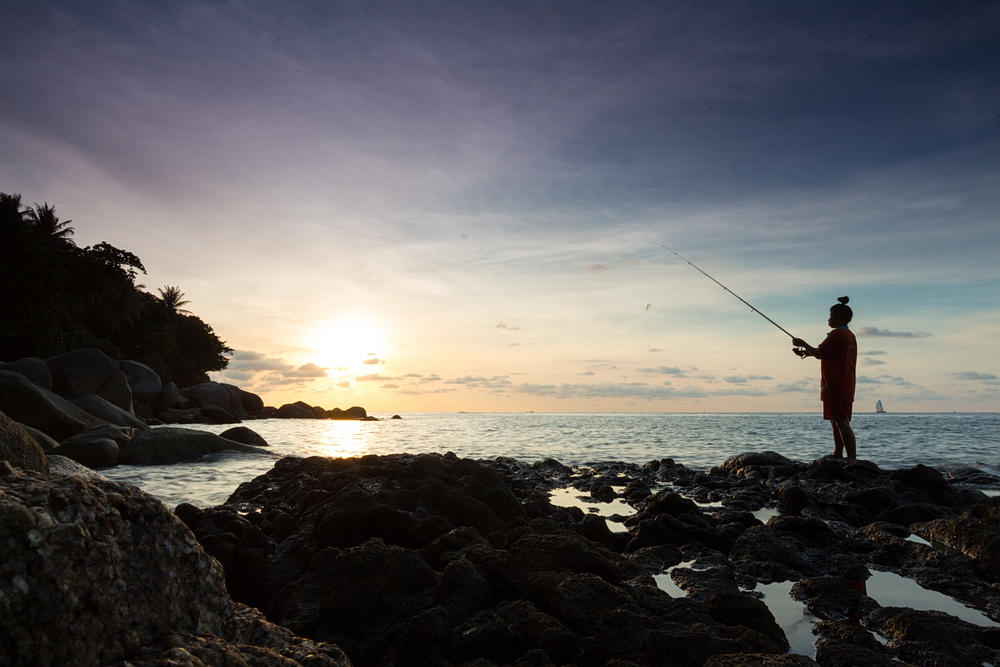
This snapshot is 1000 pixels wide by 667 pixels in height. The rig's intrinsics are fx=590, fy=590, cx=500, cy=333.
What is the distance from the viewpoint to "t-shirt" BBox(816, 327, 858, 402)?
10.1 meters

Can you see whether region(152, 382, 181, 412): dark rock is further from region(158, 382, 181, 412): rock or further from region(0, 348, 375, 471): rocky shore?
region(0, 348, 375, 471): rocky shore

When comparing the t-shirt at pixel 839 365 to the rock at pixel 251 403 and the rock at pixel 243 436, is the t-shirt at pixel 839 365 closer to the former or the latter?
the rock at pixel 243 436

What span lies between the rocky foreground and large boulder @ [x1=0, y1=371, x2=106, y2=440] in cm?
900

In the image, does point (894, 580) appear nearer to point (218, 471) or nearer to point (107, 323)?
point (218, 471)

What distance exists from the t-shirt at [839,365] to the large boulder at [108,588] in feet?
33.5

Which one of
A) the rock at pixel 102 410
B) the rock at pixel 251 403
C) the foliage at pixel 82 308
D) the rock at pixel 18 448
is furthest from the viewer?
the rock at pixel 251 403

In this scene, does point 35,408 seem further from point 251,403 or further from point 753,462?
point 251,403

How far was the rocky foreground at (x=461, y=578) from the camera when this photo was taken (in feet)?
5.74

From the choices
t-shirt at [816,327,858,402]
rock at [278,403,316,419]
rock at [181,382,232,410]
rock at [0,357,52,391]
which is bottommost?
rock at [278,403,316,419]

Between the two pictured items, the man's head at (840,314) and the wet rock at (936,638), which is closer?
the wet rock at (936,638)

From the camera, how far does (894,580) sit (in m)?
4.72

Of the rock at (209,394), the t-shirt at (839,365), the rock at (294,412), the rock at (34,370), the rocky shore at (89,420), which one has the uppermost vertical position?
the t-shirt at (839,365)

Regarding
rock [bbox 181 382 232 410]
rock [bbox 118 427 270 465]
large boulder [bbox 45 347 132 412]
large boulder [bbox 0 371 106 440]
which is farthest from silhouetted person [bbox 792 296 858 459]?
rock [bbox 181 382 232 410]


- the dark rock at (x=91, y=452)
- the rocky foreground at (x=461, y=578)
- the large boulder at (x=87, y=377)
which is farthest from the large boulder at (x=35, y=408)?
the rocky foreground at (x=461, y=578)
